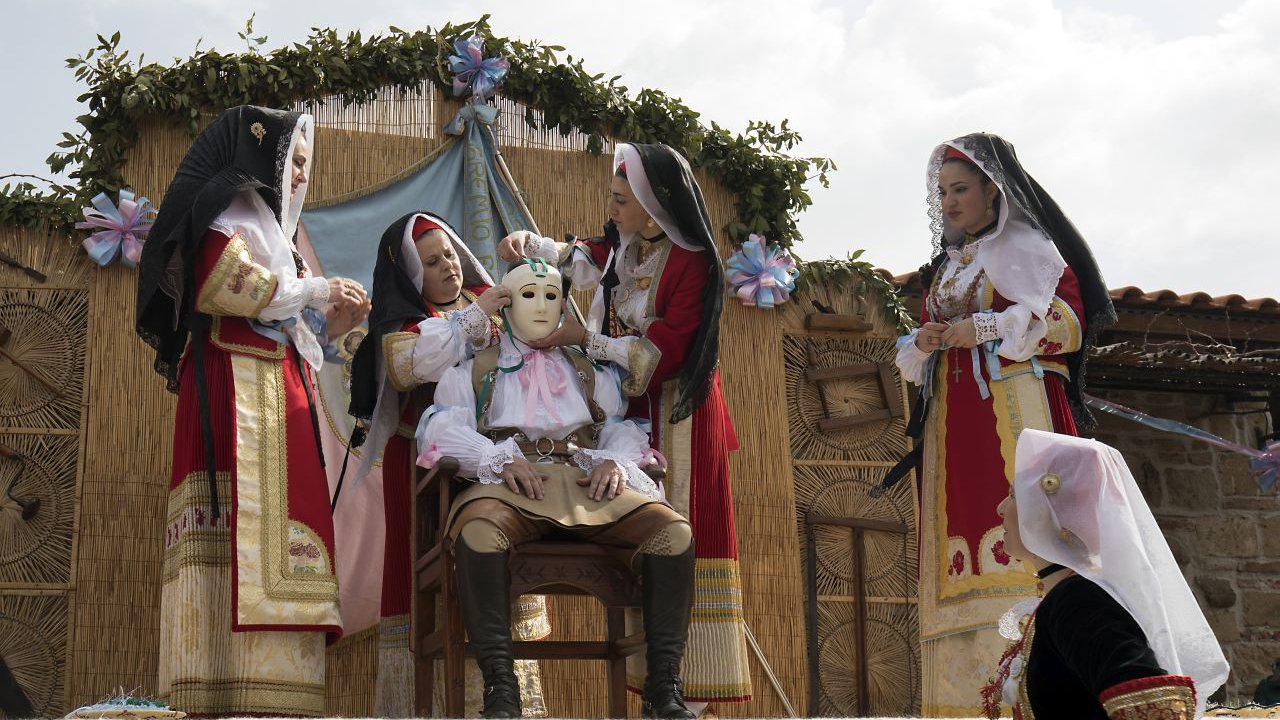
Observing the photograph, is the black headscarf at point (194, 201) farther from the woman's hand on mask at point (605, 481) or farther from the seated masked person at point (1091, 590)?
the seated masked person at point (1091, 590)

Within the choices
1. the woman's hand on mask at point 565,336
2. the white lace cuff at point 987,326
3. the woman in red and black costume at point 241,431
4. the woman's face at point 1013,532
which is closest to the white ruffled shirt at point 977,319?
the white lace cuff at point 987,326

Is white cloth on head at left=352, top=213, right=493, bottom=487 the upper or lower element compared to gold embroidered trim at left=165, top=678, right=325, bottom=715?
upper

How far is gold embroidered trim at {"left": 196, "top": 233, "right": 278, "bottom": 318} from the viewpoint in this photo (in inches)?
201

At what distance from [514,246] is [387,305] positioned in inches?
23.2

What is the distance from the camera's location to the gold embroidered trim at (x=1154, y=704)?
106 inches

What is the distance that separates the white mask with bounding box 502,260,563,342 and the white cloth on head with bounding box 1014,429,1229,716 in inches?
86.8

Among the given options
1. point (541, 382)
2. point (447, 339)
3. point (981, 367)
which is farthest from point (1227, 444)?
point (447, 339)

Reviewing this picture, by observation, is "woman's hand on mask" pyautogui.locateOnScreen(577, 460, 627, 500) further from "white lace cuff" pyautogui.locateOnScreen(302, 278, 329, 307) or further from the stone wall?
the stone wall

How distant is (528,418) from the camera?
488cm

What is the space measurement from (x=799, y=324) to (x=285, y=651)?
9.88ft

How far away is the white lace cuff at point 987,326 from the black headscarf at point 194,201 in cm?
258

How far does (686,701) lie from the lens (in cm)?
493

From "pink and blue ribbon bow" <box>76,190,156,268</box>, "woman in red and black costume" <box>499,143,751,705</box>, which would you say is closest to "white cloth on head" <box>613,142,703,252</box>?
"woman in red and black costume" <box>499,143,751,705</box>

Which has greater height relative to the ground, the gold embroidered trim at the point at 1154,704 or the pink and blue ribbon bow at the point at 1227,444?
the pink and blue ribbon bow at the point at 1227,444
